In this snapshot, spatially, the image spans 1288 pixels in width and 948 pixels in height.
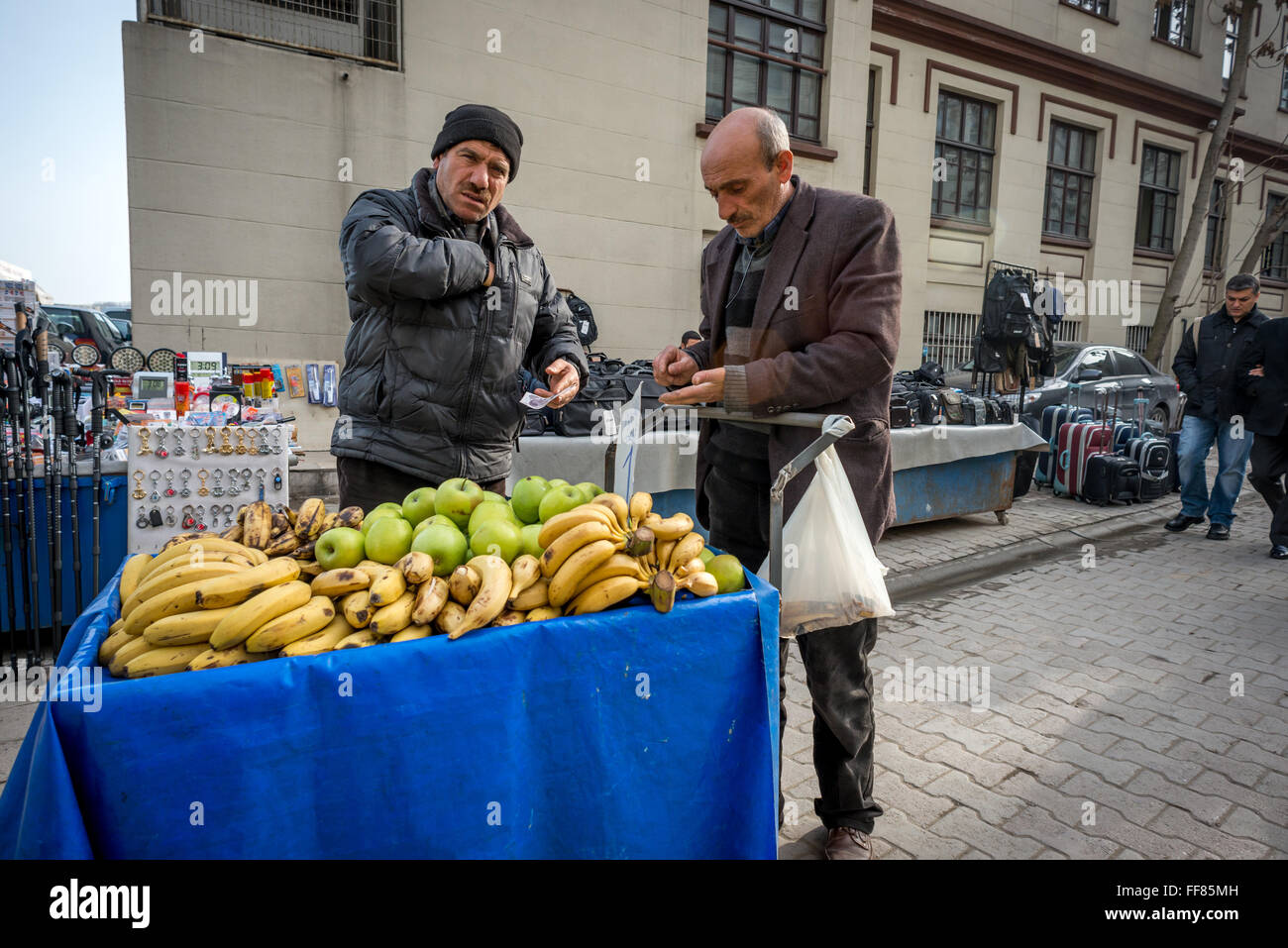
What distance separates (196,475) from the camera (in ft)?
13.9

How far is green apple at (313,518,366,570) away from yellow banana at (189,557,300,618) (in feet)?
0.32

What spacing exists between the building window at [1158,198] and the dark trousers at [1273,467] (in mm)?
13575

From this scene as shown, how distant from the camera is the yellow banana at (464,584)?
1794mm

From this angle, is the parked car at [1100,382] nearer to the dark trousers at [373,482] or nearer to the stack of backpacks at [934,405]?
the stack of backpacks at [934,405]

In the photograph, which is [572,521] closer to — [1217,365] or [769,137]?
[769,137]

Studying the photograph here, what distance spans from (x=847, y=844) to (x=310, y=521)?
1.95m

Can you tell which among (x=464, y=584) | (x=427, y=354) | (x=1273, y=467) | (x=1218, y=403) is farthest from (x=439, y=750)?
(x=1218, y=403)

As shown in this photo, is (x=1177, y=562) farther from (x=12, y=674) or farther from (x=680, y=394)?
(x=12, y=674)

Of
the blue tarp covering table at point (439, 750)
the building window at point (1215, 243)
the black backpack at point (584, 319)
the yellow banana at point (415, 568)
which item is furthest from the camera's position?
the building window at point (1215, 243)

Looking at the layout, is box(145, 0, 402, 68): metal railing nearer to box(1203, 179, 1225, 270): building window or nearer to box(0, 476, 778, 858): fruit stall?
box(0, 476, 778, 858): fruit stall

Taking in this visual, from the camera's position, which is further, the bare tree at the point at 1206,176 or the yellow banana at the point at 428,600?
the bare tree at the point at 1206,176

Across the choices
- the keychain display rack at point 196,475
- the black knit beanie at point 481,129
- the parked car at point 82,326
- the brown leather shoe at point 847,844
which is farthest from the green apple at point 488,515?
the parked car at point 82,326

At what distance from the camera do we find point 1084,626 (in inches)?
194
